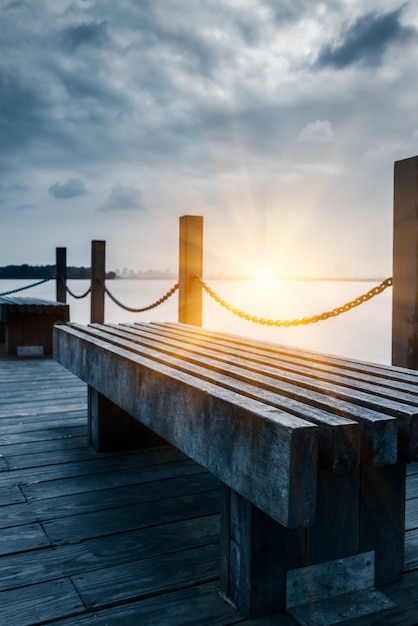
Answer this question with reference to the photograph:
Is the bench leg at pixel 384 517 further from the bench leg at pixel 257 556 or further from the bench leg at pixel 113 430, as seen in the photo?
the bench leg at pixel 113 430

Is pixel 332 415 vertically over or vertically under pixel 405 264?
under

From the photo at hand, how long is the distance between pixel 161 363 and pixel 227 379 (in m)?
0.44

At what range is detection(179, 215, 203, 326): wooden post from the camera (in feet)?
19.3

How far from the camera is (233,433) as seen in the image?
1.57 metres

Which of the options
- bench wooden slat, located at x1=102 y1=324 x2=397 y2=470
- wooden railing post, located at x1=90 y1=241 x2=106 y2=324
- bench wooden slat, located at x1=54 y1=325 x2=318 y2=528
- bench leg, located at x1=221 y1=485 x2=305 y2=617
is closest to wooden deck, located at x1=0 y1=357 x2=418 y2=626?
bench leg, located at x1=221 y1=485 x2=305 y2=617

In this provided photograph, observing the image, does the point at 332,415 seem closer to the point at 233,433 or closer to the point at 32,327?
the point at 233,433

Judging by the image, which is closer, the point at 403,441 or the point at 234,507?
the point at 403,441

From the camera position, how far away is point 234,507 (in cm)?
176

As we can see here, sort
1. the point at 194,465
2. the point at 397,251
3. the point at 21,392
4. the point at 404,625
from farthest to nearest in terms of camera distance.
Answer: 1. the point at 21,392
2. the point at 397,251
3. the point at 194,465
4. the point at 404,625

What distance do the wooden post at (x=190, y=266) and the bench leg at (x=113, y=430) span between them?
101 inches

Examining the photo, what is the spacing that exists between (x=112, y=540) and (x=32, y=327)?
5.69m

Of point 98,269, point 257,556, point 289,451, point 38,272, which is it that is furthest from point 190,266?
point 38,272

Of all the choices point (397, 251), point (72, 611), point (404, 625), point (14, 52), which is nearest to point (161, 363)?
point (72, 611)

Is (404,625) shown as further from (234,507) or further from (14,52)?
(14,52)
